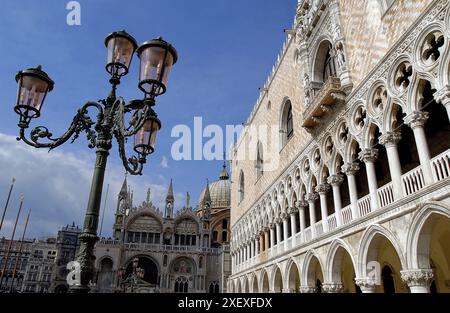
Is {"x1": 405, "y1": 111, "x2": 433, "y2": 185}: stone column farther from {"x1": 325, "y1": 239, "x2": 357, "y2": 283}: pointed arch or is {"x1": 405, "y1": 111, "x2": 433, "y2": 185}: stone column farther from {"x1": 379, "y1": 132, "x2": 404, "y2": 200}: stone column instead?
{"x1": 325, "y1": 239, "x2": 357, "y2": 283}: pointed arch

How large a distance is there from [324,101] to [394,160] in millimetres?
Result: 3158

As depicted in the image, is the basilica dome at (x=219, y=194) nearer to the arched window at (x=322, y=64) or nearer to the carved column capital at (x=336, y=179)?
the arched window at (x=322, y=64)

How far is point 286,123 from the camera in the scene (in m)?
15.6

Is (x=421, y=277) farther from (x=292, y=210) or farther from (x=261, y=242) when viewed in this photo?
(x=261, y=242)

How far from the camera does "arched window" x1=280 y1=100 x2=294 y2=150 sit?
596 inches

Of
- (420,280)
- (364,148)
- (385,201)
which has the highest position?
(364,148)

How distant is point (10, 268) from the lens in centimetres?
5191

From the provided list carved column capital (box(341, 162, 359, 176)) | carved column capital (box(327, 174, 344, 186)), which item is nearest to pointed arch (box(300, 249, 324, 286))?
carved column capital (box(327, 174, 344, 186))

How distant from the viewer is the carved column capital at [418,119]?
6.61 metres

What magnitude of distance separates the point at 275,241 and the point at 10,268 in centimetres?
5163

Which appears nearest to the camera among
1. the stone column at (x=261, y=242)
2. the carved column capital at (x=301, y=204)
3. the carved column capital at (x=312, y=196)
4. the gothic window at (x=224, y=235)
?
the carved column capital at (x=312, y=196)

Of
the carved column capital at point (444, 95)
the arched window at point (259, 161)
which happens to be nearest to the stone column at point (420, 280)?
the carved column capital at point (444, 95)

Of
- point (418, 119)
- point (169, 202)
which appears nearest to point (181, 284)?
point (169, 202)
